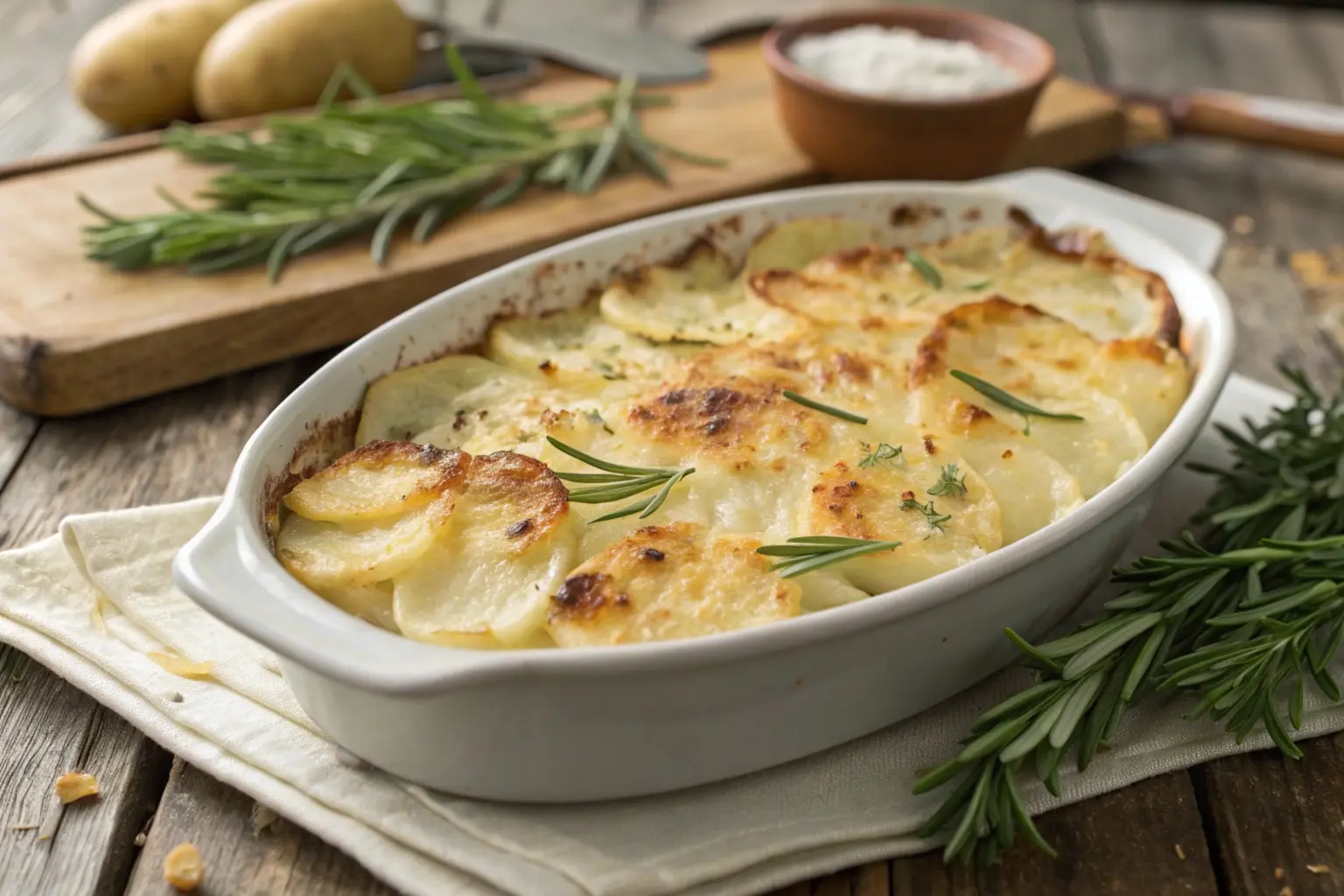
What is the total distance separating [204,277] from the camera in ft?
8.90

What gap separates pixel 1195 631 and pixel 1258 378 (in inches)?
49.6

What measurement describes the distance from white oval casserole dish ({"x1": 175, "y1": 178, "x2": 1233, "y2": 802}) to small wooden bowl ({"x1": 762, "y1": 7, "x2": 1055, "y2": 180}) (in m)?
1.27

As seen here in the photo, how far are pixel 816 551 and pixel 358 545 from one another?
0.59 meters

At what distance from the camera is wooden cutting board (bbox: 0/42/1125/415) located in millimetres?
2486

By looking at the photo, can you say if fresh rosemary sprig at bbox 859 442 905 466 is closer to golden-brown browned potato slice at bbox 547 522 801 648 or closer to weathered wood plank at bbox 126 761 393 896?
golden-brown browned potato slice at bbox 547 522 801 648

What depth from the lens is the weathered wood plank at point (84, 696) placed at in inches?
63.0

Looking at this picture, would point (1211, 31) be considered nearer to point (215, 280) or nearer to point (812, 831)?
point (215, 280)

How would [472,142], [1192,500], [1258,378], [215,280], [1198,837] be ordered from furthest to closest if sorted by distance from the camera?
[472,142] → [1258,378] → [215,280] → [1192,500] → [1198,837]

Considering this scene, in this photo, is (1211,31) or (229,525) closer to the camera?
(229,525)

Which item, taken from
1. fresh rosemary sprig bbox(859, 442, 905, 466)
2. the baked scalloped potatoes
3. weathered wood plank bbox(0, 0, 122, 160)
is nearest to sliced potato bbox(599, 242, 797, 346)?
the baked scalloped potatoes

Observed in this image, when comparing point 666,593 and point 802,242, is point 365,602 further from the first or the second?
point 802,242

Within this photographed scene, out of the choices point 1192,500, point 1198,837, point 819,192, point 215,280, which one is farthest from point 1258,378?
point 215,280

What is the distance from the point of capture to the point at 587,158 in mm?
3258

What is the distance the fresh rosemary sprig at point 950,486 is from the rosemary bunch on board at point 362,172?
1.46m
